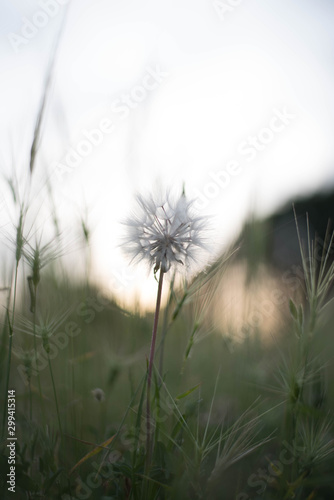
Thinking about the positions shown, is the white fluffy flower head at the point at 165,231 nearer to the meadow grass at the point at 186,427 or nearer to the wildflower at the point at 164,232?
Result: the wildflower at the point at 164,232

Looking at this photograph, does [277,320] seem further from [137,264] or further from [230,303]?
[137,264]

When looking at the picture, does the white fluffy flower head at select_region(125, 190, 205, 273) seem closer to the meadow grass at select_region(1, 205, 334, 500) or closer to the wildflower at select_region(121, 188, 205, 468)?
the wildflower at select_region(121, 188, 205, 468)

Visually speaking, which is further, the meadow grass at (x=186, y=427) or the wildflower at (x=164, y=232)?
the wildflower at (x=164, y=232)

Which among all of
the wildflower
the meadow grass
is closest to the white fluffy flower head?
the wildflower

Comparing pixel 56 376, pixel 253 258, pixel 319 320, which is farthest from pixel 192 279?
pixel 56 376

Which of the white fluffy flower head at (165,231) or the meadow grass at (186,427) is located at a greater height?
the white fluffy flower head at (165,231)

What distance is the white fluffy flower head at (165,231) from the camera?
3.93 feet

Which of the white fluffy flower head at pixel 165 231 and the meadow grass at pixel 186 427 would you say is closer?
the meadow grass at pixel 186 427

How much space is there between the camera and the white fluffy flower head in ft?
3.93

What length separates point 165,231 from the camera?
1227 millimetres

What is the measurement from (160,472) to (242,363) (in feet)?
2.71

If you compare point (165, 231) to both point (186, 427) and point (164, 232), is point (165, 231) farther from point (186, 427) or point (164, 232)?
point (186, 427)

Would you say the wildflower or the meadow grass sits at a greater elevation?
the wildflower

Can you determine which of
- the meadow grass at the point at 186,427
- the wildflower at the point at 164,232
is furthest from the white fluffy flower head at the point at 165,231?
the meadow grass at the point at 186,427
